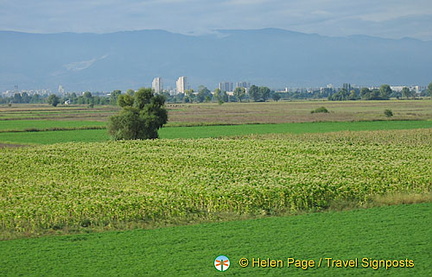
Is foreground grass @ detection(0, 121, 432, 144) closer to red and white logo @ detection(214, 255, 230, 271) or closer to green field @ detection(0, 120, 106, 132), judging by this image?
green field @ detection(0, 120, 106, 132)

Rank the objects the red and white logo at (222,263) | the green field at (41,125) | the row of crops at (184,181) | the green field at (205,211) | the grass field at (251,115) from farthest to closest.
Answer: the grass field at (251,115), the green field at (41,125), the row of crops at (184,181), the green field at (205,211), the red and white logo at (222,263)

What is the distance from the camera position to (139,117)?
54.6 m

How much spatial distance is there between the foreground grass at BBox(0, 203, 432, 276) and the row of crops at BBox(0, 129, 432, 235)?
216cm

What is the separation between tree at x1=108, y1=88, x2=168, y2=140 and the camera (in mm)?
53594

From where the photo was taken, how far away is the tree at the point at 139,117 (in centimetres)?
5359

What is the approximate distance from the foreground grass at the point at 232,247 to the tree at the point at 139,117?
3593 cm

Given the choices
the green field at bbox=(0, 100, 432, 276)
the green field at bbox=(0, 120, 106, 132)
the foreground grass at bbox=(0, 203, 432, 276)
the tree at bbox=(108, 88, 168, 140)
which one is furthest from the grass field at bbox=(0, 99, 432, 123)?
the foreground grass at bbox=(0, 203, 432, 276)

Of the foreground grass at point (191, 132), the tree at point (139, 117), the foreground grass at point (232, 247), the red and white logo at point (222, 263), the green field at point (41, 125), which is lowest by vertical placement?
the foreground grass at point (191, 132)

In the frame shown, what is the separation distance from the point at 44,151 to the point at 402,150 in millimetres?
23287

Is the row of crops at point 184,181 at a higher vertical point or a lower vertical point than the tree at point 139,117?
lower

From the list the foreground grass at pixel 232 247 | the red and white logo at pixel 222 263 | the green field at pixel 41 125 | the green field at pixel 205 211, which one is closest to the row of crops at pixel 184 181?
the green field at pixel 205 211

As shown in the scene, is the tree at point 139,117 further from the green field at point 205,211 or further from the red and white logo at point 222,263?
the red and white logo at point 222,263

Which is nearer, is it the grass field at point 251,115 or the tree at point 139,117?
the tree at point 139,117

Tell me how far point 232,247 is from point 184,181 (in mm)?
10016
